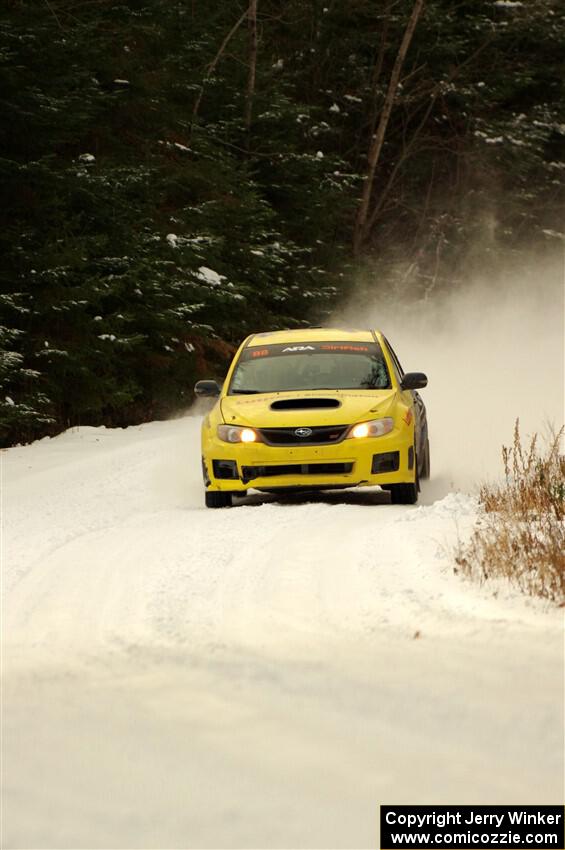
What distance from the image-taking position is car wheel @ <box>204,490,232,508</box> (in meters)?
11.9

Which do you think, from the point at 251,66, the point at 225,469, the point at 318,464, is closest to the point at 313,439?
the point at 318,464

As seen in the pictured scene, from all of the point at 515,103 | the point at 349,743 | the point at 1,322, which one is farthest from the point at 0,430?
the point at 515,103

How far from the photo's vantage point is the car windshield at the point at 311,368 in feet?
41.5

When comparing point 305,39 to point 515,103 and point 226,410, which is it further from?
point 226,410

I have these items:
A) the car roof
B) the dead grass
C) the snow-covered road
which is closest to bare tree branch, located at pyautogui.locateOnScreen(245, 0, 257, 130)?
the car roof

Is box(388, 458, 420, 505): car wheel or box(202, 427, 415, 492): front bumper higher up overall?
box(202, 427, 415, 492): front bumper

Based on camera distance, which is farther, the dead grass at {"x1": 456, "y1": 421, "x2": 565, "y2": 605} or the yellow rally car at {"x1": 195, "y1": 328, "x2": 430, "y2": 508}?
the yellow rally car at {"x1": 195, "y1": 328, "x2": 430, "y2": 508}

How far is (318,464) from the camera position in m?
11.6

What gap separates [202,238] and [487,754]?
1750 cm

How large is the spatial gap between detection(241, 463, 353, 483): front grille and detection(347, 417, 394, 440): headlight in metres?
0.28

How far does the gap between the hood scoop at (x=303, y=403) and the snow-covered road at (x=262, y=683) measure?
6.04 feet

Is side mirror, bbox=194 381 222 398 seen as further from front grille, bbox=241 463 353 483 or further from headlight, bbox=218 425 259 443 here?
front grille, bbox=241 463 353 483

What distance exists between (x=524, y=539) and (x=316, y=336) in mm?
5728

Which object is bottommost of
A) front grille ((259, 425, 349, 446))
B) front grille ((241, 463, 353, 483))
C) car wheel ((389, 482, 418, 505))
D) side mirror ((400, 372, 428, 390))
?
car wheel ((389, 482, 418, 505))
